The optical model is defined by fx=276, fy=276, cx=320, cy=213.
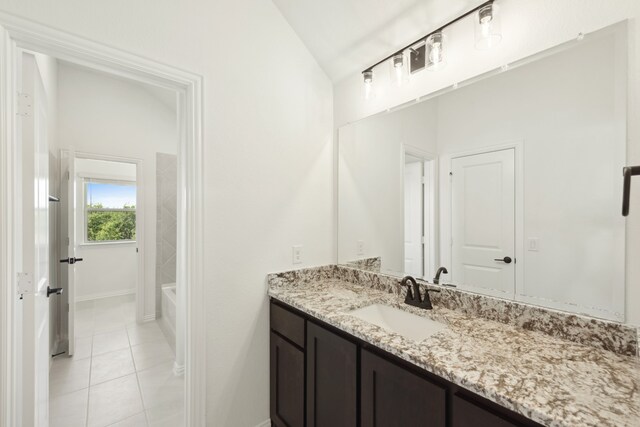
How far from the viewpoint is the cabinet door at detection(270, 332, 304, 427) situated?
4.93ft

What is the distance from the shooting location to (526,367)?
863 millimetres

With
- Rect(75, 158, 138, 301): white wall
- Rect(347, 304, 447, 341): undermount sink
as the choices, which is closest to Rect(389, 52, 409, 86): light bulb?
Rect(347, 304, 447, 341): undermount sink

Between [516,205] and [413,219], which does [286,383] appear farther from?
[516,205]

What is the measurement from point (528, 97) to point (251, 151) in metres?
1.44

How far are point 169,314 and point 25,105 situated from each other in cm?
259

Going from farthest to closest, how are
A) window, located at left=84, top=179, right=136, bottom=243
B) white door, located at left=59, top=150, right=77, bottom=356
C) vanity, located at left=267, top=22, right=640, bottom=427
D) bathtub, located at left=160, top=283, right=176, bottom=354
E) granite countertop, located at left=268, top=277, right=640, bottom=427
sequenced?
1. window, located at left=84, top=179, right=136, bottom=243
2. bathtub, located at left=160, top=283, right=176, bottom=354
3. white door, located at left=59, top=150, right=77, bottom=356
4. vanity, located at left=267, top=22, right=640, bottom=427
5. granite countertop, located at left=268, top=277, right=640, bottom=427

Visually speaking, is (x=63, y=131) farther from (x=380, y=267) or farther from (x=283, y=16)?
(x=380, y=267)

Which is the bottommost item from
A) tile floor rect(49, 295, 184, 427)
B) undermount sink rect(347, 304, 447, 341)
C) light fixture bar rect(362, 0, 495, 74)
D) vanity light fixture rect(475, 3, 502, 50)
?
tile floor rect(49, 295, 184, 427)

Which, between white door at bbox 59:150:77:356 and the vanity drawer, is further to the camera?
white door at bbox 59:150:77:356

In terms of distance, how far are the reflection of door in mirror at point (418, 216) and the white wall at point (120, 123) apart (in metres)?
3.40

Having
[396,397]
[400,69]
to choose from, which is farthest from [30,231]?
[400,69]

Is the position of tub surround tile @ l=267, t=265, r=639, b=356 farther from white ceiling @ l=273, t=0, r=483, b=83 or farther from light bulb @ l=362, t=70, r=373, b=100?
white ceiling @ l=273, t=0, r=483, b=83

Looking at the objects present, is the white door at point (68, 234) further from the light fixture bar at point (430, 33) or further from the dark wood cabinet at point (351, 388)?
the light fixture bar at point (430, 33)

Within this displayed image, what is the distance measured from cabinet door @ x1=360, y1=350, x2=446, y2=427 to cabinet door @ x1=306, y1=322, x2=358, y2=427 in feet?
0.22
